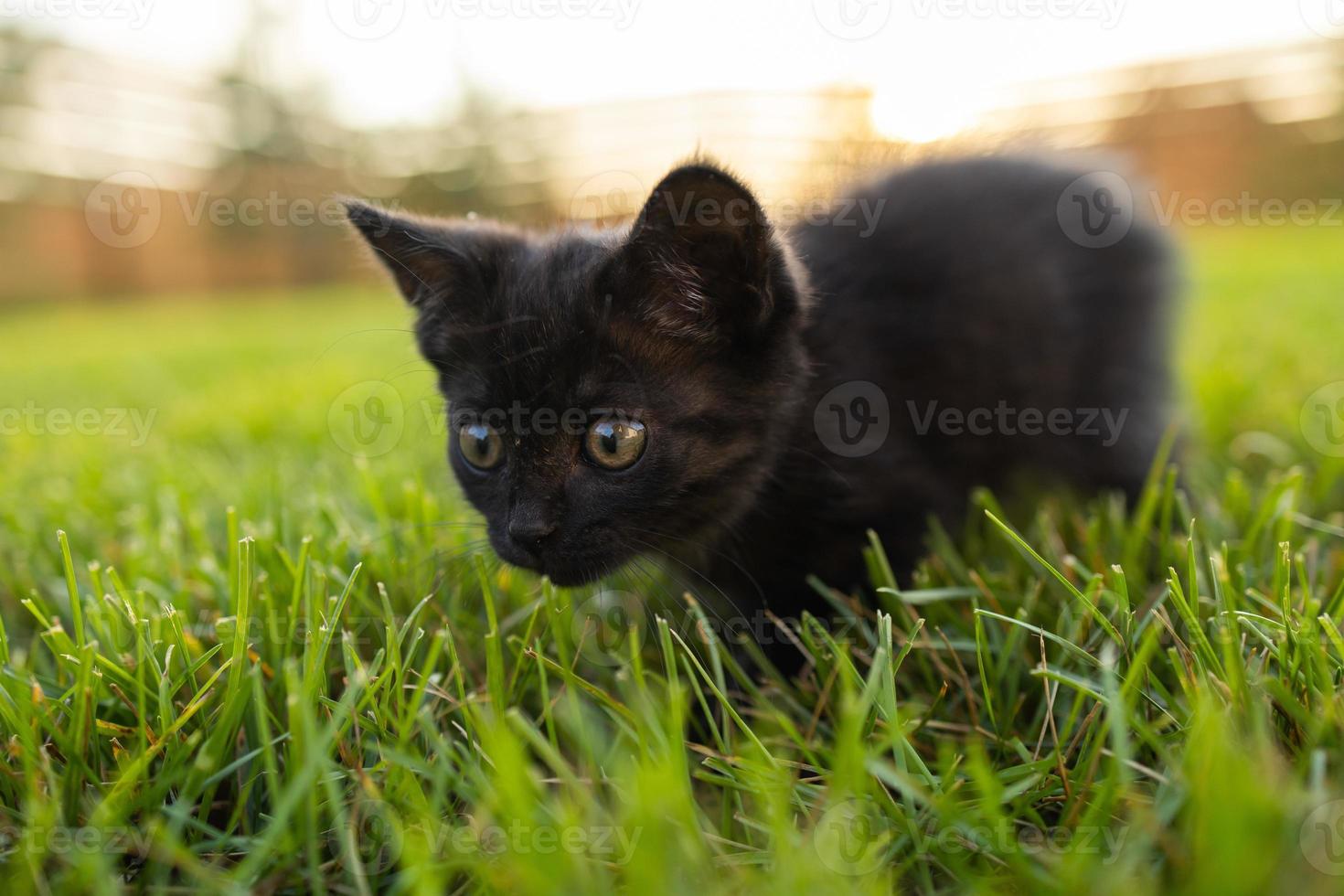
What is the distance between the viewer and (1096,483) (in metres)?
1.99

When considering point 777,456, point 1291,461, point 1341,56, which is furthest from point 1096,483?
point 1341,56

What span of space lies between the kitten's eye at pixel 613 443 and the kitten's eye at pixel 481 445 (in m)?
0.18

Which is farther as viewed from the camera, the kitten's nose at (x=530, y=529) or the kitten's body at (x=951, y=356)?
the kitten's body at (x=951, y=356)

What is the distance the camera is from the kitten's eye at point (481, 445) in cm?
136

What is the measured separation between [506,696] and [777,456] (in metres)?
0.65

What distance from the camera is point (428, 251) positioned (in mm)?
1445

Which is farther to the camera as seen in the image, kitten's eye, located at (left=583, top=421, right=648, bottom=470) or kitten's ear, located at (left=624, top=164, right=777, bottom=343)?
kitten's eye, located at (left=583, top=421, right=648, bottom=470)

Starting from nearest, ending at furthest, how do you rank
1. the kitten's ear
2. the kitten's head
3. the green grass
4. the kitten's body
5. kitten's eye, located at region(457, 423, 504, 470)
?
the green grass < the kitten's ear < the kitten's head < kitten's eye, located at region(457, 423, 504, 470) < the kitten's body

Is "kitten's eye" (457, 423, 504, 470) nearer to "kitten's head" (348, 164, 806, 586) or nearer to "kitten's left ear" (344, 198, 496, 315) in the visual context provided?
"kitten's head" (348, 164, 806, 586)

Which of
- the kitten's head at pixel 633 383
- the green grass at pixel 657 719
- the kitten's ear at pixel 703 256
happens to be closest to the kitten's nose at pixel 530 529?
the kitten's head at pixel 633 383

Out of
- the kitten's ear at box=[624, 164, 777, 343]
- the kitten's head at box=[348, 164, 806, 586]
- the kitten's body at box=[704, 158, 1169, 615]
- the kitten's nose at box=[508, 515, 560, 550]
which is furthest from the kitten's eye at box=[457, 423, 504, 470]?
the kitten's body at box=[704, 158, 1169, 615]

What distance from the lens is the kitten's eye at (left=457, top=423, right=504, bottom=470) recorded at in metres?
1.36

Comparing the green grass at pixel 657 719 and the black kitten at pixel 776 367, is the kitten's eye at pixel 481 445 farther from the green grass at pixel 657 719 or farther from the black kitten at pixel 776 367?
the green grass at pixel 657 719

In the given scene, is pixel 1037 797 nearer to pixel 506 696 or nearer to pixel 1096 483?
pixel 506 696
